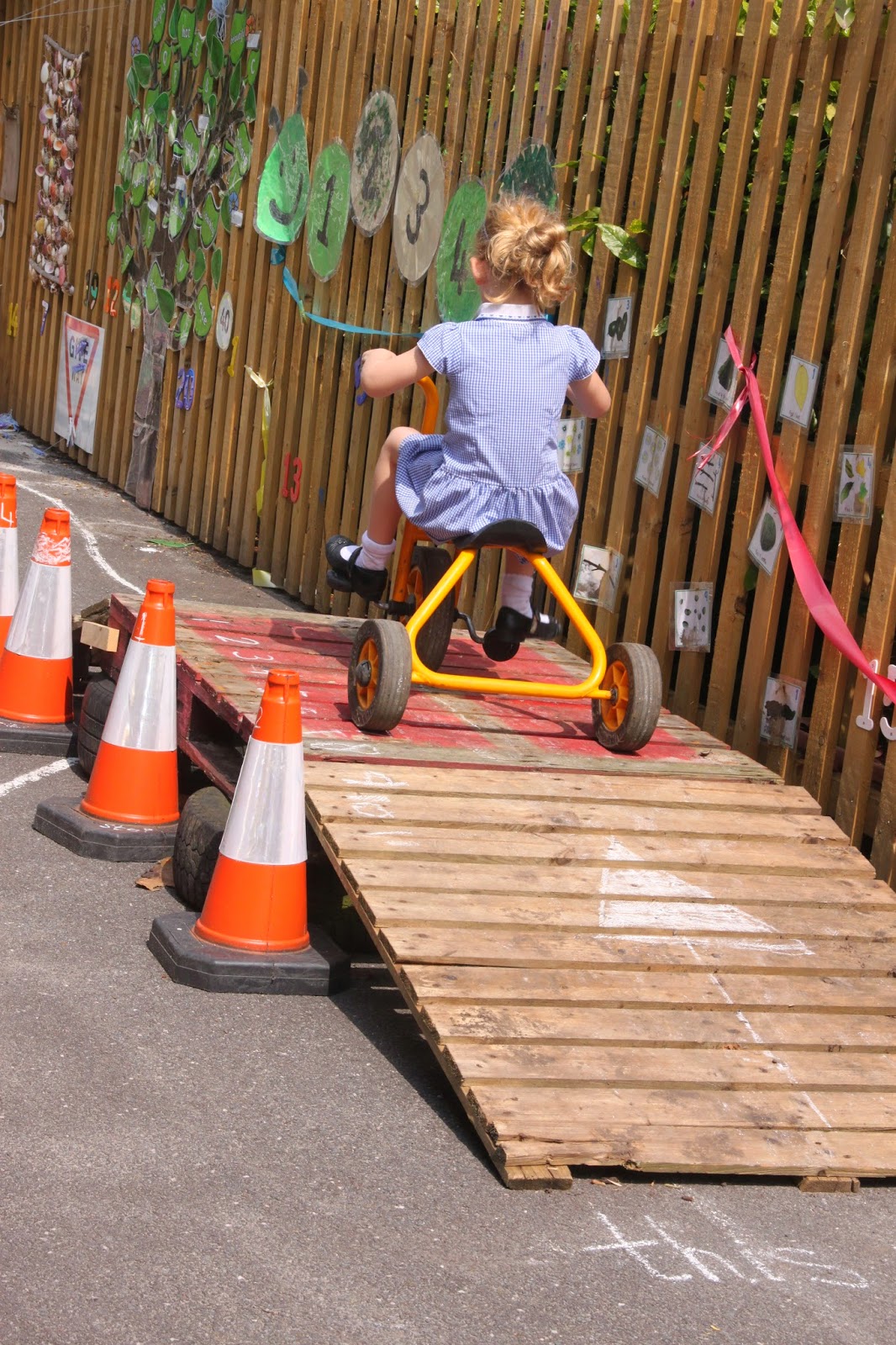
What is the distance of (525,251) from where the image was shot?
17.7ft

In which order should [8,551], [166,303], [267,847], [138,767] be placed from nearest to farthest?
[267,847] < [138,767] < [8,551] < [166,303]

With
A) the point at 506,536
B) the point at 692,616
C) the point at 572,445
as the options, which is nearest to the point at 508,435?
the point at 506,536

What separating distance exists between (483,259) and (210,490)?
5.73 m

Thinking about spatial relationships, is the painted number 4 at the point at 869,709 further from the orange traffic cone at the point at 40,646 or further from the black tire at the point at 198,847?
the orange traffic cone at the point at 40,646

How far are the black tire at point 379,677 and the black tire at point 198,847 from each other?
52 cm

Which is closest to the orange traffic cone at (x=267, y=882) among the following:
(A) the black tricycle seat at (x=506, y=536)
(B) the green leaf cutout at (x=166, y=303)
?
(A) the black tricycle seat at (x=506, y=536)

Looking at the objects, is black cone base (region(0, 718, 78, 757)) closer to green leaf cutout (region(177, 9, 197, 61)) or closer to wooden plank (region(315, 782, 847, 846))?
wooden plank (region(315, 782, 847, 846))

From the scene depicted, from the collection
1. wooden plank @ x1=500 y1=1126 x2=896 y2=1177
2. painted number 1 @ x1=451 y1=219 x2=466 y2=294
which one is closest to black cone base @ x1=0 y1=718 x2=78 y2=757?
A: painted number 1 @ x1=451 y1=219 x2=466 y2=294


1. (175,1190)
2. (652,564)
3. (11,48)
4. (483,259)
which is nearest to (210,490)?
(652,564)

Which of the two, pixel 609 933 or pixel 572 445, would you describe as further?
pixel 572 445

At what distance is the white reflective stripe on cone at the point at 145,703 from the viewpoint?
5438mm

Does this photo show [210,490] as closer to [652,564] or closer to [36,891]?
[652,564]

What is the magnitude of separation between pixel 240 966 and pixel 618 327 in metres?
3.55

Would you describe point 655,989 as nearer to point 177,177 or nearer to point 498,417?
point 498,417
